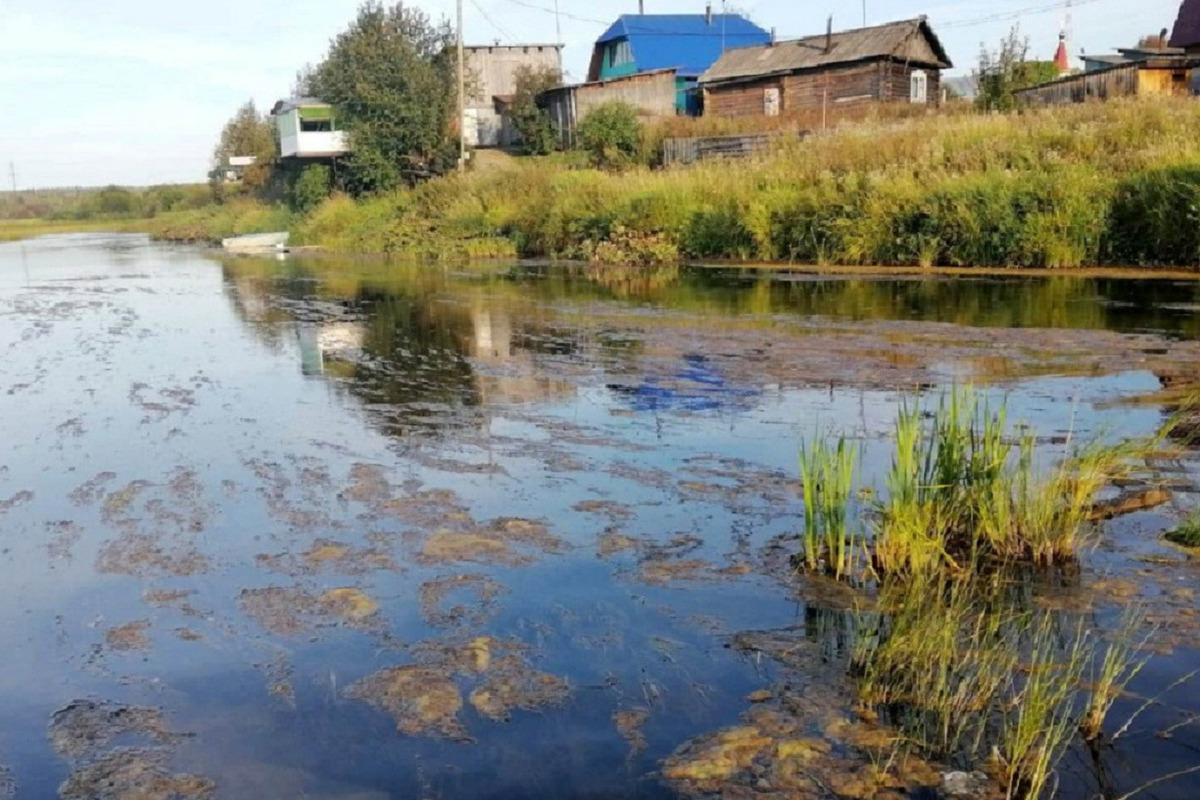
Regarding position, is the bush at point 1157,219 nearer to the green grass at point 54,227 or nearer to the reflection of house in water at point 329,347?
the reflection of house in water at point 329,347

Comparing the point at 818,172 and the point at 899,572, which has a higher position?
the point at 818,172

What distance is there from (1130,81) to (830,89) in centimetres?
1285

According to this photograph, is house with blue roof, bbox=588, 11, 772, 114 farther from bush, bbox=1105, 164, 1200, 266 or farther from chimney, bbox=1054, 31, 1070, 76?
bush, bbox=1105, 164, 1200, 266

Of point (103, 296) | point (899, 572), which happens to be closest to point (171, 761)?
point (899, 572)

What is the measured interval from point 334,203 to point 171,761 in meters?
40.6

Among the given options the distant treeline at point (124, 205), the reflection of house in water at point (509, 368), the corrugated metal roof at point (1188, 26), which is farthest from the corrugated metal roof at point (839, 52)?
the distant treeline at point (124, 205)

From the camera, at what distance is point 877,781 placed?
3635 mm

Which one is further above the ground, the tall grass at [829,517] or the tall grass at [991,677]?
the tall grass at [829,517]

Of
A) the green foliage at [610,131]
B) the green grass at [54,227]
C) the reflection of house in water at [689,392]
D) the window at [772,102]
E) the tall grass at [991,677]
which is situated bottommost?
the tall grass at [991,677]

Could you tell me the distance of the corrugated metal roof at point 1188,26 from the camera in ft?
115

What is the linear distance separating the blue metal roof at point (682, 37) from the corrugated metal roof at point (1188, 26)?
21.3 meters

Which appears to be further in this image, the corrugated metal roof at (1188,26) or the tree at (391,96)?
the tree at (391,96)

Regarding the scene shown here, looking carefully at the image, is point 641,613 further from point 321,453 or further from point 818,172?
point 818,172

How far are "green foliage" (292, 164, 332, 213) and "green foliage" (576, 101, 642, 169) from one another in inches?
496
